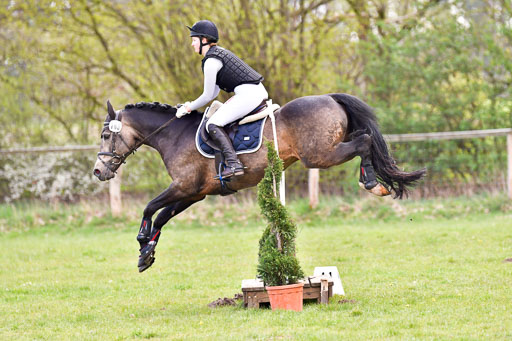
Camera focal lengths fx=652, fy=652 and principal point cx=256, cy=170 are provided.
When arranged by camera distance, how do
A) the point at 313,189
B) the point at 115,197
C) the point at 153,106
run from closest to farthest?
1. the point at 153,106
2. the point at 313,189
3. the point at 115,197

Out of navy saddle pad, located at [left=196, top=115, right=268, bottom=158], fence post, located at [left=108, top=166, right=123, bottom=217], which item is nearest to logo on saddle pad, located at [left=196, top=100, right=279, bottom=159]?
navy saddle pad, located at [left=196, top=115, right=268, bottom=158]

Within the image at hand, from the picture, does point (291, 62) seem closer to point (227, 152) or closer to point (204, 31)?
point (204, 31)

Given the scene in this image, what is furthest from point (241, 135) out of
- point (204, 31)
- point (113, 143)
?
point (113, 143)

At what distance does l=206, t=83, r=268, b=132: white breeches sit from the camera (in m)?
6.66

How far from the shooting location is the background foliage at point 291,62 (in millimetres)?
15094

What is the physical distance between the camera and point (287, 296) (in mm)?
5973

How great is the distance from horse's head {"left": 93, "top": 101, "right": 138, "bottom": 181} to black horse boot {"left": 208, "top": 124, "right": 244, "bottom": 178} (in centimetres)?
111

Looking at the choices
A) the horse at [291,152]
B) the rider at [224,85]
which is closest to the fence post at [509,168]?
the horse at [291,152]

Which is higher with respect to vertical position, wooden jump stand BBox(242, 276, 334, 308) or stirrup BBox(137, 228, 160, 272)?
stirrup BBox(137, 228, 160, 272)

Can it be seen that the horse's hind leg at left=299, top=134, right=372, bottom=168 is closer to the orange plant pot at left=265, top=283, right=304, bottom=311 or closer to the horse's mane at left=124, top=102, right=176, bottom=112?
the orange plant pot at left=265, top=283, right=304, bottom=311

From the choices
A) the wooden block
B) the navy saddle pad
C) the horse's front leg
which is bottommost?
the wooden block

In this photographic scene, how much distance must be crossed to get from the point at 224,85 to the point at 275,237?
1767mm

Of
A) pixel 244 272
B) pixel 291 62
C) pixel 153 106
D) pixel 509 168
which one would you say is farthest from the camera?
pixel 291 62

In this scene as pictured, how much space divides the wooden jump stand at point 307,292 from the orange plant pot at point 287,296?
0.75 ft
